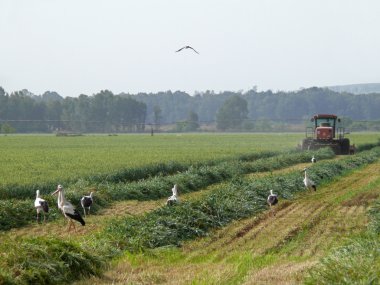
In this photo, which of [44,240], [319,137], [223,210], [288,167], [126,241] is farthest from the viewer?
[319,137]

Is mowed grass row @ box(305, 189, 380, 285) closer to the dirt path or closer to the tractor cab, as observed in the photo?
the dirt path

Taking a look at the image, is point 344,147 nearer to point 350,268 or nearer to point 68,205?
point 68,205

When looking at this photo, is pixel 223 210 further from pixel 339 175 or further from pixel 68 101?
pixel 68 101

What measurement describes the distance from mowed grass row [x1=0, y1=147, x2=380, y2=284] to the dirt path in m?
0.41

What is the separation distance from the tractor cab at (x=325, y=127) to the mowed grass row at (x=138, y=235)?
84.7ft

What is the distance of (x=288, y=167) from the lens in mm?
38938

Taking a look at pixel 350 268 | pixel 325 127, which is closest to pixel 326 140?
pixel 325 127

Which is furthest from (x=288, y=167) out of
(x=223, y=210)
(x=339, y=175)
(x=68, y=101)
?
(x=68, y=101)

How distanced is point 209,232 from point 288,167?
23123mm

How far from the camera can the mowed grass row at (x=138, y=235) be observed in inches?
415

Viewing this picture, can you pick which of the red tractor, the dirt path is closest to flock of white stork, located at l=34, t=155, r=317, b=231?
the dirt path

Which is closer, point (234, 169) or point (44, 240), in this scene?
point (44, 240)

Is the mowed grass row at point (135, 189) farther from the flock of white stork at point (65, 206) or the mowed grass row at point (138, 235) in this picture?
the mowed grass row at point (138, 235)

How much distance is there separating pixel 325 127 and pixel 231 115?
12412cm
